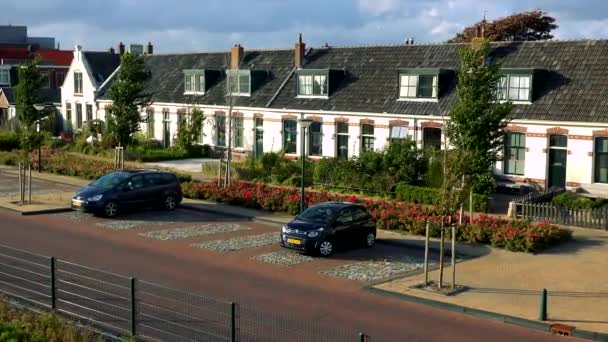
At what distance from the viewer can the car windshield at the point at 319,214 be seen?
21.6 m

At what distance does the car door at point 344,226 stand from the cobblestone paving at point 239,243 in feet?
8.11

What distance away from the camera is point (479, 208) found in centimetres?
2866

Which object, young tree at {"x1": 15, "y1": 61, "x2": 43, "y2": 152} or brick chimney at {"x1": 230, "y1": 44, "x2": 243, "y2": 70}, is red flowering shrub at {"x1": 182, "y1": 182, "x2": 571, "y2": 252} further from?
brick chimney at {"x1": 230, "y1": 44, "x2": 243, "y2": 70}

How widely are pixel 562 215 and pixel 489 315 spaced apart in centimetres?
1170

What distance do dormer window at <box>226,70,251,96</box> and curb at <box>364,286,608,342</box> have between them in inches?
1134

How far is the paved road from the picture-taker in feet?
48.7

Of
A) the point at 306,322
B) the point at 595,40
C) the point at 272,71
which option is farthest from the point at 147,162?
the point at 306,322

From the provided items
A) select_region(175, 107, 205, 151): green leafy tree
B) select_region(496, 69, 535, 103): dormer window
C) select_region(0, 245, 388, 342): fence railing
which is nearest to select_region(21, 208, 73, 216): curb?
select_region(0, 245, 388, 342): fence railing

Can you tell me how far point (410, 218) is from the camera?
81.0 ft

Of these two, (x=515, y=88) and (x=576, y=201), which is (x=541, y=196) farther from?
(x=515, y=88)

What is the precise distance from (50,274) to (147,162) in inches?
1153

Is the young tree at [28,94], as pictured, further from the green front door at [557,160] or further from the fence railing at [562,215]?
the green front door at [557,160]

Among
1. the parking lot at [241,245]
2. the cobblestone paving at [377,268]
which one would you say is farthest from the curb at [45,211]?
the cobblestone paving at [377,268]

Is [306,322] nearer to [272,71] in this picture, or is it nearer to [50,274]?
[50,274]
